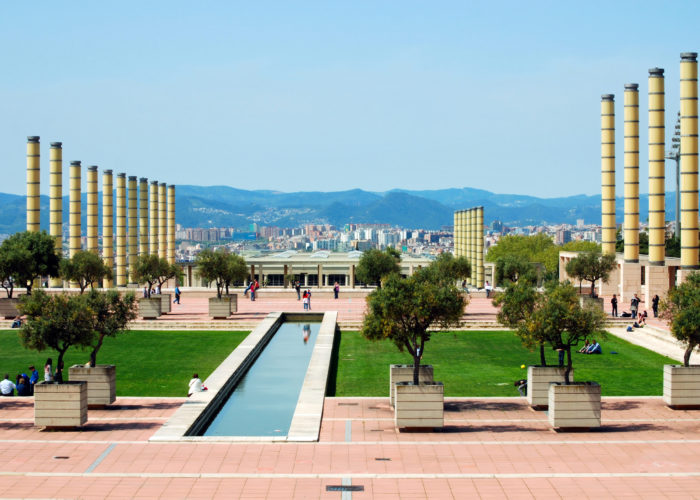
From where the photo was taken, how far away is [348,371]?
3062cm

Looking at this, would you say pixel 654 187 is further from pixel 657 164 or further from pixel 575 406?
pixel 575 406

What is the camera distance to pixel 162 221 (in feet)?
258

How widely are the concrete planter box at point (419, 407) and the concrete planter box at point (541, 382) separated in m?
3.72

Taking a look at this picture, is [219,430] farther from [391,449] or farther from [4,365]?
[4,365]

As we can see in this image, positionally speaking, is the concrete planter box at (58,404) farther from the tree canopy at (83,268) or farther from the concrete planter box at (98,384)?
the tree canopy at (83,268)

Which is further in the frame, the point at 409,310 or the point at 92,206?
the point at 92,206

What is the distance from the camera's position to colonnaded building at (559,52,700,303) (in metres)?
48.9

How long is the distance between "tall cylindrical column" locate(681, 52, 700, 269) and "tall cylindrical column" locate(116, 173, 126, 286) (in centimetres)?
3918

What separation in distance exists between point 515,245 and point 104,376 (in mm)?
106444

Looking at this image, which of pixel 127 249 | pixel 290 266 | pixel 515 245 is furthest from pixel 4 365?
pixel 515 245

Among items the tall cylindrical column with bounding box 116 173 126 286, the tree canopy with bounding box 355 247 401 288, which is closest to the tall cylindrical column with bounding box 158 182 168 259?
the tall cylindrical column with bounding box 116 173 126 286

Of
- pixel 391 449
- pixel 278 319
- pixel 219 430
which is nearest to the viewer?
pixel 391 449

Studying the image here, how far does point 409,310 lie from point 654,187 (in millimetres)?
34368

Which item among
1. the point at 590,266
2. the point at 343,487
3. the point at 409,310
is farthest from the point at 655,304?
the point at 343,487
